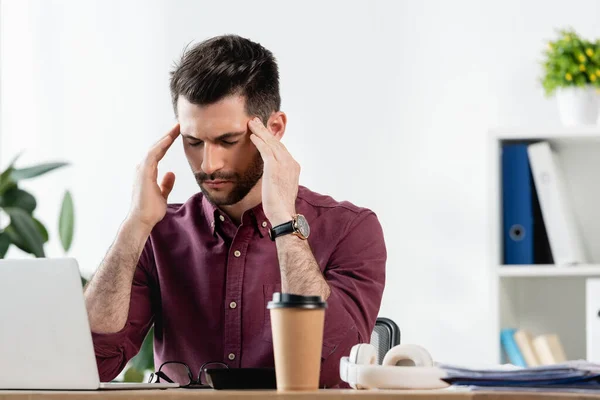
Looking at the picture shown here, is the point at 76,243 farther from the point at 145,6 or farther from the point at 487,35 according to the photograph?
the point at 487,35

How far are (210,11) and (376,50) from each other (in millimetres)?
574

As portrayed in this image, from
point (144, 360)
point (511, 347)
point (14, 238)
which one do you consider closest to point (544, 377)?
point (511, 347)

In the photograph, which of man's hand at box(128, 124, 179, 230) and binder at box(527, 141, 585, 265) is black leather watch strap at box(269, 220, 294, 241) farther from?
binder at box(527, 141, 585, 265)

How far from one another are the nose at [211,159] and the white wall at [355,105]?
114 cm

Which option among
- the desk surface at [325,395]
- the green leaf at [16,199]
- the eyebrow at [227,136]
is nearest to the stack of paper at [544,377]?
the desk surface at [325,395]

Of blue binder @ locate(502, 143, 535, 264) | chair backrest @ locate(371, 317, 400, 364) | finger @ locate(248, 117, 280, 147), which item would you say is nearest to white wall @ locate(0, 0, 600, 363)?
blue binder @ locate(502, 143, 535, 264)

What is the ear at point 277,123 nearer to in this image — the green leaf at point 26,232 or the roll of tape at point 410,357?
the roll of tape at point 410,357

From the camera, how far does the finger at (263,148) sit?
73.6 inches

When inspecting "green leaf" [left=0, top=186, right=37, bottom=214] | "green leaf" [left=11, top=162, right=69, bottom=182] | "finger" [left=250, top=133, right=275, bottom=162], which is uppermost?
"finger" [left=250, top=133, right=275, bottom=162]

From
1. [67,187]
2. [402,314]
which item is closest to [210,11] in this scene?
[67,187]

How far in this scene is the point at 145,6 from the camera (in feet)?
10.6

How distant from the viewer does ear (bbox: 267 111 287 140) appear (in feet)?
6.85

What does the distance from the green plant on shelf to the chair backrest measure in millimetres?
1098

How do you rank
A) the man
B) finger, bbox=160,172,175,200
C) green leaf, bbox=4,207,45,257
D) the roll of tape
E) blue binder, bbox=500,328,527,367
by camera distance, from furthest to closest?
green leaf, bbox=4,207,45,257 → blue binder, bbox=500,328,527,367 → finger, bbox=160,172,175,200 → the man → the roll of tape
